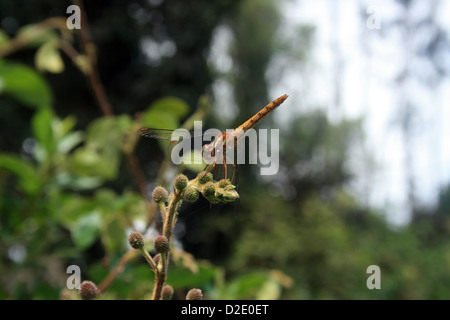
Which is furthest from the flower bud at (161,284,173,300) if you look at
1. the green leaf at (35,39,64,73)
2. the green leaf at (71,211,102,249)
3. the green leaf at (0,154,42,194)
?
the green leaf at (35,39,64,73)

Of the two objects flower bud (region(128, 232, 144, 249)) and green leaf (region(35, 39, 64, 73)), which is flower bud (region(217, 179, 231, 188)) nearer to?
flower bud (region(128, 232, 144, 249))

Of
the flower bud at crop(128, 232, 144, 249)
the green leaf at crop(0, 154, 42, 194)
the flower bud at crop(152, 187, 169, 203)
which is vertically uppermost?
the green leaf at crop(0, 154, 42, 194)

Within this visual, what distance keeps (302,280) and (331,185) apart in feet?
8.74

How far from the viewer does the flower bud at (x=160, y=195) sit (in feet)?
0.78

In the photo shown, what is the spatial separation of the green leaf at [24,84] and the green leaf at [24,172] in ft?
0.38

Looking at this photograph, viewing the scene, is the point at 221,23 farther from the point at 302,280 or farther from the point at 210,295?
the point at 210,295

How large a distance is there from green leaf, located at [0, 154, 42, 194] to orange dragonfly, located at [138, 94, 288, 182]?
494 mm

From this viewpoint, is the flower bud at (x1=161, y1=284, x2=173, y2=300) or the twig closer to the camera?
the flower bud at (x1=161, y1=284, x2=173, y2=300)

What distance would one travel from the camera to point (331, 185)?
20.1ft

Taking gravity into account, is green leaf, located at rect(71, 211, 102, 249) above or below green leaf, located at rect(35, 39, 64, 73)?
below

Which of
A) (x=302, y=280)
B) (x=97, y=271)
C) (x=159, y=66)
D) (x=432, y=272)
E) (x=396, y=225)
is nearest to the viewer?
(x=97, y=271)

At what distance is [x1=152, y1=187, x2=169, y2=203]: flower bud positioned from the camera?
236mm
